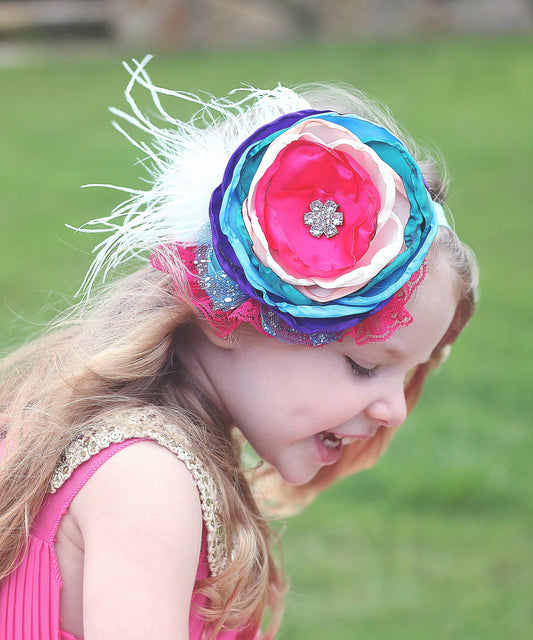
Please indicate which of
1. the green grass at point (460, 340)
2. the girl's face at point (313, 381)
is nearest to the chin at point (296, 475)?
the girl's face at point (313, 381)

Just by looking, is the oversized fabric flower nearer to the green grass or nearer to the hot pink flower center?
the hot pink flower center

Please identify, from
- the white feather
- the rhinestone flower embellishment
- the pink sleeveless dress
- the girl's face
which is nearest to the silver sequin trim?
the pink sleeveless dress

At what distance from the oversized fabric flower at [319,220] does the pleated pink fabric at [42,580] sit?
1.19ft

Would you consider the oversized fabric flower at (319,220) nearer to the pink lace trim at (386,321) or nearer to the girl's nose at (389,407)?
the pink lace trim at (386,321)

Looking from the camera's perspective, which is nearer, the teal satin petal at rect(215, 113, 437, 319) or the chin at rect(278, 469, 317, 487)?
the teal satin petal at rect(215, 113, 437, 319)

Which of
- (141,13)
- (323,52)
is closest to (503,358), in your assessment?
(323,52)

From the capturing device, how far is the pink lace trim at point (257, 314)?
1615 millimetres

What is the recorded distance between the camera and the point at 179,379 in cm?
176

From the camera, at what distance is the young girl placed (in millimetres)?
1506

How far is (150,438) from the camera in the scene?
1.52 meters

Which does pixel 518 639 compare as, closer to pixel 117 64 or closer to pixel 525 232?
pixel 525 232

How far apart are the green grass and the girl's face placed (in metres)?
0.46

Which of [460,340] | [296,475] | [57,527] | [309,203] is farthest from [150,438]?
[460,340]

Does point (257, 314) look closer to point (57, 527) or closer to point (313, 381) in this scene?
point (313, 381)
